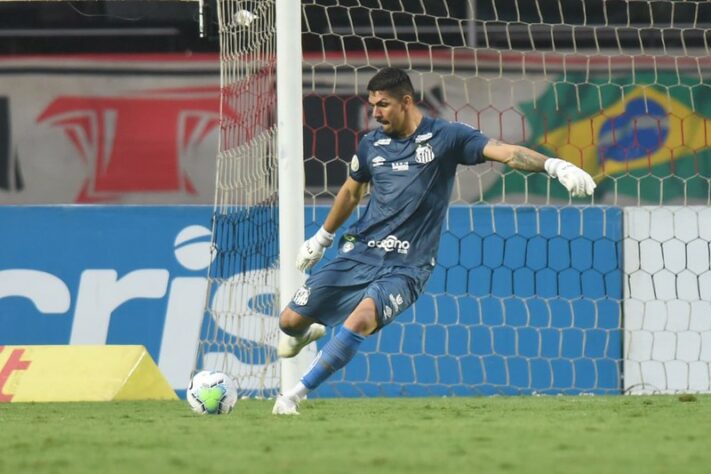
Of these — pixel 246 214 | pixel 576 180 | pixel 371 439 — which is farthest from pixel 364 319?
pixel 246 214

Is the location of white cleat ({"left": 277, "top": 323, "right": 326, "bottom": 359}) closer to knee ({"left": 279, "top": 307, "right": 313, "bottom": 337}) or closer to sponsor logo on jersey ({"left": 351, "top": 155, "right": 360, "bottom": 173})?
knee ({"left": 279, "top": 307, "right": 313, "bottom": 337})

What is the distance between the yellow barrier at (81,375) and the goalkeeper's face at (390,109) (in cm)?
295

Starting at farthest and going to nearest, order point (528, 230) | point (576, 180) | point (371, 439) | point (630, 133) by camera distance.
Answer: point (630, 133) < point (528, 230) < point (576, 180) < point (371, 439)

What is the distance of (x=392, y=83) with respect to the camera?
296 inches

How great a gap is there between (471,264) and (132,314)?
2466 millimetres

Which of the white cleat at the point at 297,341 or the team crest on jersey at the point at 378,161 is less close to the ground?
the team crest on jersey at the point at 378,161

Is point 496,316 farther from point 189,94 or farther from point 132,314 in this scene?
point 189,94

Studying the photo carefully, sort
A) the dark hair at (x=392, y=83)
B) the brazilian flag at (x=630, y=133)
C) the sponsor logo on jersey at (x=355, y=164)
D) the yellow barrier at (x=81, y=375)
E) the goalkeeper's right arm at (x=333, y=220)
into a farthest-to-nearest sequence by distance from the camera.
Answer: the brazilian flag at (x=630, y=133), the yellow barrier at (x=81, y=375), the goalkeeper's right arm at (x=333, y=220), the sponsor logo on jersey at (x=355, y=164), the dark hair at (x=392, y=83)

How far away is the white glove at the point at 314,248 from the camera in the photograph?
820 cm

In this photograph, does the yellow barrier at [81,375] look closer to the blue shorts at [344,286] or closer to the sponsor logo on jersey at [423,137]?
the blue shorts at [344,286]

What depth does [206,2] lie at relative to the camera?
10.4m

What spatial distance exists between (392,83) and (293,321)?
1.35 meters

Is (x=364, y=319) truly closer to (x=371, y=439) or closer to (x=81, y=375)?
(x=371, y=439)

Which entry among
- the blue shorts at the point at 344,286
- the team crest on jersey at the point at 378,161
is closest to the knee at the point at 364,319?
the blue shorts at the point at 344,286
